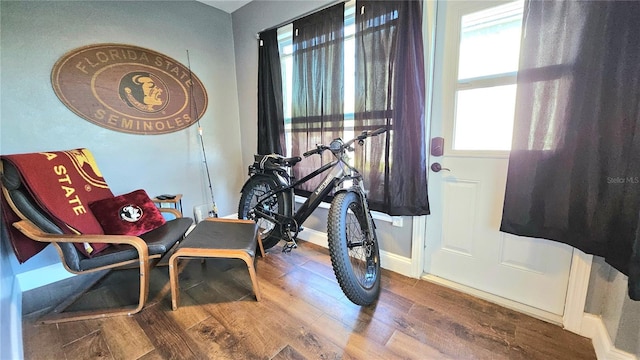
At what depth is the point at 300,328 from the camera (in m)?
1.47

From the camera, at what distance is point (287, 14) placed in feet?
7.81

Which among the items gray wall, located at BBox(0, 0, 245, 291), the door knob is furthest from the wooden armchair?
the door knob

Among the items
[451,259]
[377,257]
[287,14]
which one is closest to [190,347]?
[377,257]

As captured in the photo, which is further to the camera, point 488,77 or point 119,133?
point 119,133

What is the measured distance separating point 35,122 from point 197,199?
1.38 meters

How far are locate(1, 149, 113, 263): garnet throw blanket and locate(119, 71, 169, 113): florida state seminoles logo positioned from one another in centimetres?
68

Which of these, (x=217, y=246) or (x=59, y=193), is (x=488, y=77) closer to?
(x=217, y=246)

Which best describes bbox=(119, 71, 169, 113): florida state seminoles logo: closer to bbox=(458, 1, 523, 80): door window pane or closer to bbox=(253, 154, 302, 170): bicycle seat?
bbox=(253, 154, 302, 170): bicycle seat

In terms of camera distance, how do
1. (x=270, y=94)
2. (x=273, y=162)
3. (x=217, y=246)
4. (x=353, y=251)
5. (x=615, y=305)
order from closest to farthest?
(x=615, y=305) < (x=217, y=246) < (x=353, y=251) < (x=273, y=162) < (x=270, y=94)

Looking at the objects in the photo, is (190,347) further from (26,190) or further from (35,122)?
(35,122)

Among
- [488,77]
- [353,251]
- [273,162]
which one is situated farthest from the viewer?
[273,162]

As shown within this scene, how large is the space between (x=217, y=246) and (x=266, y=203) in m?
0.68

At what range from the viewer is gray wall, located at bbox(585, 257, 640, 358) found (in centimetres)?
110

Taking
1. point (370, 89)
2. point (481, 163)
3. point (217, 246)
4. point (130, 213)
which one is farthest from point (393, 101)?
point (130, 213)
